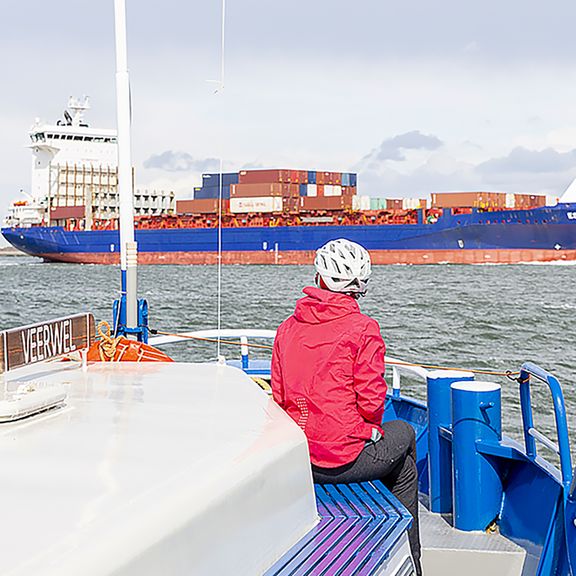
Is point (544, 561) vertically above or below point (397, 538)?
below

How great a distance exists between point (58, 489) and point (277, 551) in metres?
0.53

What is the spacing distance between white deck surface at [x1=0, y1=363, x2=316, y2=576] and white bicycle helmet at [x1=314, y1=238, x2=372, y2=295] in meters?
0.37

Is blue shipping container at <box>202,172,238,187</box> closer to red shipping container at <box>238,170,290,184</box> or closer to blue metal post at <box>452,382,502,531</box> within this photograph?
red shipping container at <box>238,170,290,184</box>

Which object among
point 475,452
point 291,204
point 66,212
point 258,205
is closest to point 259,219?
point 258,205

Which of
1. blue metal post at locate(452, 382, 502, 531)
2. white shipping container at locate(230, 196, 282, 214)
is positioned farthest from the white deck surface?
white shipping container at locate(230, 196, 282, 214)

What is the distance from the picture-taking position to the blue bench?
5.83ft

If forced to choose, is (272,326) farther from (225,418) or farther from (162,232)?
(162,232)

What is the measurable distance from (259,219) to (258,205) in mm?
2012

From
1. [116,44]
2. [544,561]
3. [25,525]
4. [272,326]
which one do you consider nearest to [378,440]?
[544,561]

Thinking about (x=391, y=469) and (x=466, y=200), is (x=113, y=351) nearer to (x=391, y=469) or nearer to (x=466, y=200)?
(x=391, y=469)

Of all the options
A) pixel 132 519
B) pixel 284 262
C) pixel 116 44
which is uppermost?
pixel 116 44

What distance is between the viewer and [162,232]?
46688 millimetres

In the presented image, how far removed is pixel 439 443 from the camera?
3443mm

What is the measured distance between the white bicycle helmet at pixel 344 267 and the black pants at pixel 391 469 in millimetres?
443
